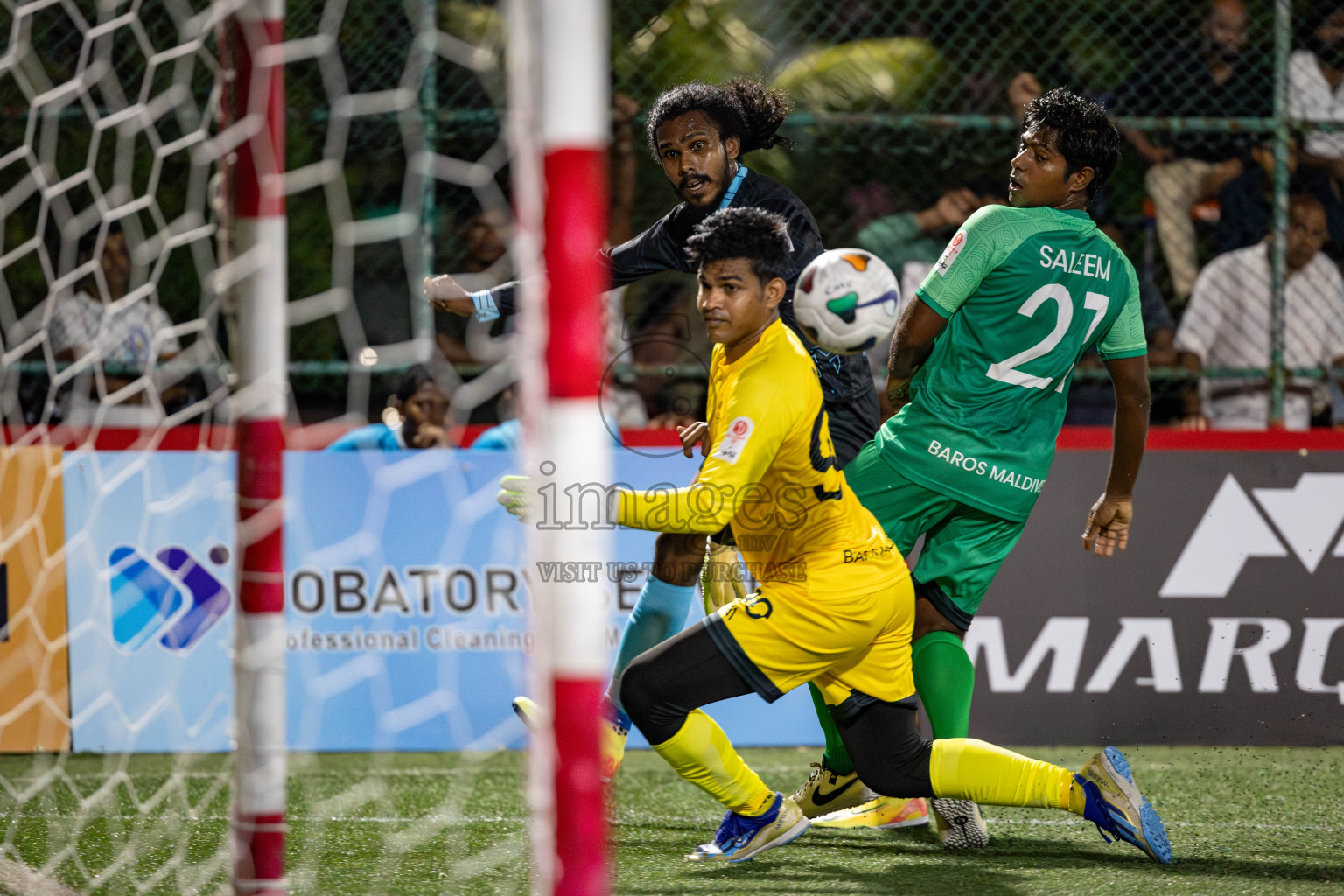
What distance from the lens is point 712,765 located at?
3.25 m

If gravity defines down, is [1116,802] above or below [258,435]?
below

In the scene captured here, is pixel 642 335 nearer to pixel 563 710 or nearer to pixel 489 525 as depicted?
pixel 489 525

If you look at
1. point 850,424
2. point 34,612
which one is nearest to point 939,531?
point 850,424

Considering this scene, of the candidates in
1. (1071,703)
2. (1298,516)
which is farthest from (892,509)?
(1298,516)

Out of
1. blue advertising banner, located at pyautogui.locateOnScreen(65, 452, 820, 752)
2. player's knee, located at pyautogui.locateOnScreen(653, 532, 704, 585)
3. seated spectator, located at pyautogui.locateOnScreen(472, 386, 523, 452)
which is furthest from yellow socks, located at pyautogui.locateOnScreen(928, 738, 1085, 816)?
seated spectator, located at pyautogui.locateOnScreen(472, 386, 523, 452)

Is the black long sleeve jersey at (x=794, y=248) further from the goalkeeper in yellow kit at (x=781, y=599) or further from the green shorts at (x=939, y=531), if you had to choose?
the goalkeeper in yellow kit at (x=781, y=599)

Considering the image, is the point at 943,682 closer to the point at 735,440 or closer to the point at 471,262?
the point at 735,440

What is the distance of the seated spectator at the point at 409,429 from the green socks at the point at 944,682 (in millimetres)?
2262

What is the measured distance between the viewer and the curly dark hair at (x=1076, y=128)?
3.60m

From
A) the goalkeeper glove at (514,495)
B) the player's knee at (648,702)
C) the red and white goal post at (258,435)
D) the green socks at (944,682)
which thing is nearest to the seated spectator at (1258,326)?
the green socks at (944,682)

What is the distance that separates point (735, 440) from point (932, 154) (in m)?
3.59

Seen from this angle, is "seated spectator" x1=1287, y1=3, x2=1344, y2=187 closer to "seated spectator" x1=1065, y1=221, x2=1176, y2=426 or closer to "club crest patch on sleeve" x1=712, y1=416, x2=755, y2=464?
"seated spectator" x1=1065, y1=221, x2=1176, y2=426

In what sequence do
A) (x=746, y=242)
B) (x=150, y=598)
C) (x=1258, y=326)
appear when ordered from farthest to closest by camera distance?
(x=1258, y=326) < (x=150, y=598) < (x=746, y=242)

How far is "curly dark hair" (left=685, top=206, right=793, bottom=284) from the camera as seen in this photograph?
10.2ft
